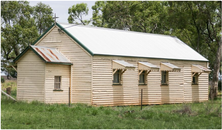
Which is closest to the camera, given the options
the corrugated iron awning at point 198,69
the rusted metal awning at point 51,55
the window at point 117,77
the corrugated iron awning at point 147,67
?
the rusted metal awning at point 51,55

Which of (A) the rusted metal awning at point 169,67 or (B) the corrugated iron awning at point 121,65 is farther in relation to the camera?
(A) the rusted metal awning at point 169,67

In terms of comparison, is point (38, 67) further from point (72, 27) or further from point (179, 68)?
point (179, 68)

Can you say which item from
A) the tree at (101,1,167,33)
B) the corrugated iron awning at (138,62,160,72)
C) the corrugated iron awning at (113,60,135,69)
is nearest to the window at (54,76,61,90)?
the corrugated iron awning at (113,60,135,69)

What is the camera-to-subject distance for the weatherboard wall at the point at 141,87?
27.2 metres

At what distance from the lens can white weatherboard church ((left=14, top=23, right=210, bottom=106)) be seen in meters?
27.0

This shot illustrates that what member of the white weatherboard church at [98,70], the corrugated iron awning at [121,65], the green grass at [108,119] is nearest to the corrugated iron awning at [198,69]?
the white weatherboard church at [98,70]

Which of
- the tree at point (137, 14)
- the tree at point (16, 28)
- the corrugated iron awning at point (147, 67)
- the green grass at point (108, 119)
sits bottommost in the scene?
the green grass at point (108, 119)

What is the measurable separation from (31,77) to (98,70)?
4.60 metres

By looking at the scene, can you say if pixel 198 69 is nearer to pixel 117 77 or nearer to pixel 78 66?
pixel 117 77

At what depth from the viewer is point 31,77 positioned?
1073 inches

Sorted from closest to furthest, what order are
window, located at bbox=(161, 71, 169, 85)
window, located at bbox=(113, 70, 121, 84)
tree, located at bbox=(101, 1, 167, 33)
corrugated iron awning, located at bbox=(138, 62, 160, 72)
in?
window, located at bbox=(113, 70, 121, 84) → corrugated iron awning, located at bbox=(138, 62, 160, 72) → window, located at bbox=(161, 71, 169, 85) → tree, located at bbox=(101, 1, 167, 33)

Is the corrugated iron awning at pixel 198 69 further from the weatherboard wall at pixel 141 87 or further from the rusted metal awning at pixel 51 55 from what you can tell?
the rusted metal awning at pixel 51 55

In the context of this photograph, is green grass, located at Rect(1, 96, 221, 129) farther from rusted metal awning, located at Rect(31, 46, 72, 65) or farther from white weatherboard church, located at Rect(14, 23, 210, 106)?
rusted metal awning, located at Rect(31, 46, 72, 65)

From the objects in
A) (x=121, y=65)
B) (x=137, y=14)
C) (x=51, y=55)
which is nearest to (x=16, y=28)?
(x=51, y=55)
